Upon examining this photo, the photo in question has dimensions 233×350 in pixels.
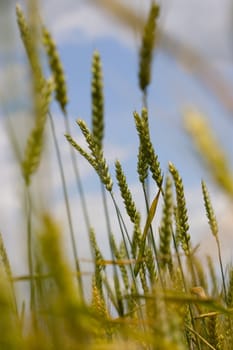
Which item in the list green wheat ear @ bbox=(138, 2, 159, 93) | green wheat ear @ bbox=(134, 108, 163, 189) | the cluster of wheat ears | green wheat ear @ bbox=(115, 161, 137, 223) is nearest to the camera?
the cluster of wheat ears

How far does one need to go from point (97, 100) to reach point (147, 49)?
13 cm

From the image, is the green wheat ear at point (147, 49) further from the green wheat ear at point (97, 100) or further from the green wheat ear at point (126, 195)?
the green wheat ear at point (126, 195)

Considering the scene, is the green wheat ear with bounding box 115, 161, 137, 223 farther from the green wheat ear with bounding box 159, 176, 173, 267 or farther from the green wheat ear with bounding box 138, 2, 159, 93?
the green wheat ear with bounding box 138, 2, 159, 93

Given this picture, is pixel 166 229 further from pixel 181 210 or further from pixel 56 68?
pixel 56 68

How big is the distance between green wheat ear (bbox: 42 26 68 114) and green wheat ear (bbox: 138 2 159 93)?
0.15m

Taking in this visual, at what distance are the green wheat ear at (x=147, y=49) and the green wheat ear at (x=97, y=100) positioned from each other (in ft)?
0.28

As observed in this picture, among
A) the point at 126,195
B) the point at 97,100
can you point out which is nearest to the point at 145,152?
the point at 126,195

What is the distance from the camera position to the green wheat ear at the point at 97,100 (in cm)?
119

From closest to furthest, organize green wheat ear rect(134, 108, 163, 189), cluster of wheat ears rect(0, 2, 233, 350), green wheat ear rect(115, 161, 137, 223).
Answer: cluster of wheat ears rect(0, 2, 233, 350), green wheat ear rect(134, 108, 163, 189), green wheat ear rect(115, 161, 137, 223)

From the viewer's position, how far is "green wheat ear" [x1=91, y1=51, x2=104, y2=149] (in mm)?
1188

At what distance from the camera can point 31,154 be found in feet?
2.62

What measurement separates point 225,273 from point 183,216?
18.5 inches

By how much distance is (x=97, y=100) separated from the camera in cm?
119

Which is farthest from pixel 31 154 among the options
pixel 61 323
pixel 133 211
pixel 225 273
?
pixel 225 273
